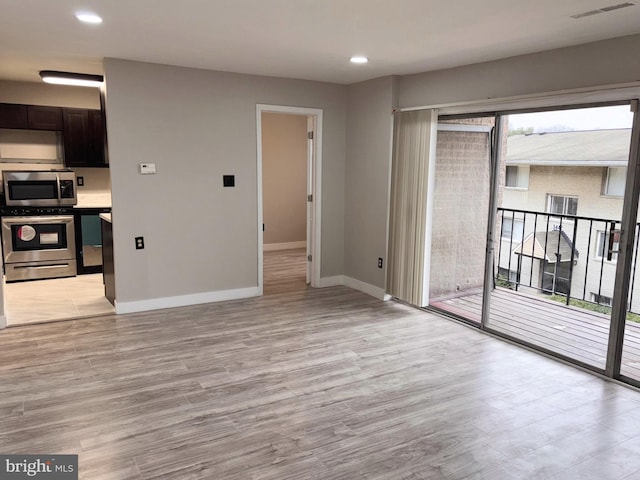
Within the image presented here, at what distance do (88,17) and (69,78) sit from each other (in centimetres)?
251

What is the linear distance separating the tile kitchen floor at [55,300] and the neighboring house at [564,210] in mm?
4634

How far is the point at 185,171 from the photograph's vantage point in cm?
488

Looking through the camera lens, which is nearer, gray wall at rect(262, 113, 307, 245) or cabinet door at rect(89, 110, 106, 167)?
cabinet door at rect(89, 110, 106, 167)

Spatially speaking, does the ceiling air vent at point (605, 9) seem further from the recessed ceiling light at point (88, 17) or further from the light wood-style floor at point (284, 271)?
the light wood-style floor at point (284, 271)

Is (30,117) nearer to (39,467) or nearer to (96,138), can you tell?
(96,138)

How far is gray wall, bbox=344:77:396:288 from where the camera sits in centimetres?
519

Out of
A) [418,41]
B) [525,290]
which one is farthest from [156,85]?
[525,290]

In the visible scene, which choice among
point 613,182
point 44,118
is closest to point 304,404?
point 613,182

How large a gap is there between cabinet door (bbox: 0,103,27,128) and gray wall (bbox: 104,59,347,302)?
7.40ft

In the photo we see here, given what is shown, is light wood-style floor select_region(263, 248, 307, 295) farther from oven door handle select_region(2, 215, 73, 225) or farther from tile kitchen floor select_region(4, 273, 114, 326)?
oven door handle select_region(2, 215, 73, 225)

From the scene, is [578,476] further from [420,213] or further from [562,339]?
[420,213]

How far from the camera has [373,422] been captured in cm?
284

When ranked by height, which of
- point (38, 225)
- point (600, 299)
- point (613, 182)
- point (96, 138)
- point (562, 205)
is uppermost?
point (96, 138)

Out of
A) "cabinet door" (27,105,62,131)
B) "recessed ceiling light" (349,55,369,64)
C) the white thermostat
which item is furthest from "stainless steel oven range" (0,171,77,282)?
"recessed ceiling light" (349,55,369,64)
